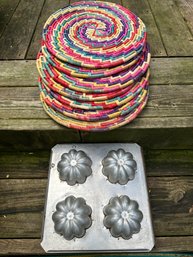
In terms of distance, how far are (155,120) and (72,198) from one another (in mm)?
801

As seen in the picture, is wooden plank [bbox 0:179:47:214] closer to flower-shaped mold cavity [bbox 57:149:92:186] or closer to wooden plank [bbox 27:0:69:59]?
flower-shaped mold cavity [bbox 57:149:92:186]

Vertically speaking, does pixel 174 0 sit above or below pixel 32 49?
above

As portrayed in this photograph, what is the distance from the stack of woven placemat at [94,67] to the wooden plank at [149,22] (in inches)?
26.1

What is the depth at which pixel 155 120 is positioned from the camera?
5.40 ft

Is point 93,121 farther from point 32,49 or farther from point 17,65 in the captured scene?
point 32,49

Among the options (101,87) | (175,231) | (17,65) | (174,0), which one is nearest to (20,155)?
(17,65)

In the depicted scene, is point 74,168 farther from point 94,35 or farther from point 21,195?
point 94,35

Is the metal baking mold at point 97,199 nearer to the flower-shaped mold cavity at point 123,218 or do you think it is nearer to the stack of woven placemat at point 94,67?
the flower-shaped mold cavity at point 123,218

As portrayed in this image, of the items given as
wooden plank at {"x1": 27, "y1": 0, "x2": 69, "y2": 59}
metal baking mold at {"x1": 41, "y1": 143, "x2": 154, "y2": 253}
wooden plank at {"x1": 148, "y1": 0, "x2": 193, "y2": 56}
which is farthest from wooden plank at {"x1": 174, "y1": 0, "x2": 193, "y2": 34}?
metal baking mold at {"x1": 41, "y1": 143, "x2": 154, "y2": 253}

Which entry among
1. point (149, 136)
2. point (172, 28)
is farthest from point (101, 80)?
point (172, 28)

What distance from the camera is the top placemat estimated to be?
4.27ft

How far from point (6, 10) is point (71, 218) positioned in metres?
2.41

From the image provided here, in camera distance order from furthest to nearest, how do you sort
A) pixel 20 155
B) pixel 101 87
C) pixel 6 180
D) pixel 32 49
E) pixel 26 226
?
1. pixel 32 49
2. pixel 20 155
3. pixel 6 180
4. pixel 26 226
5. pixel 101 87

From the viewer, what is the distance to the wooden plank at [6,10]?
8.00ft
